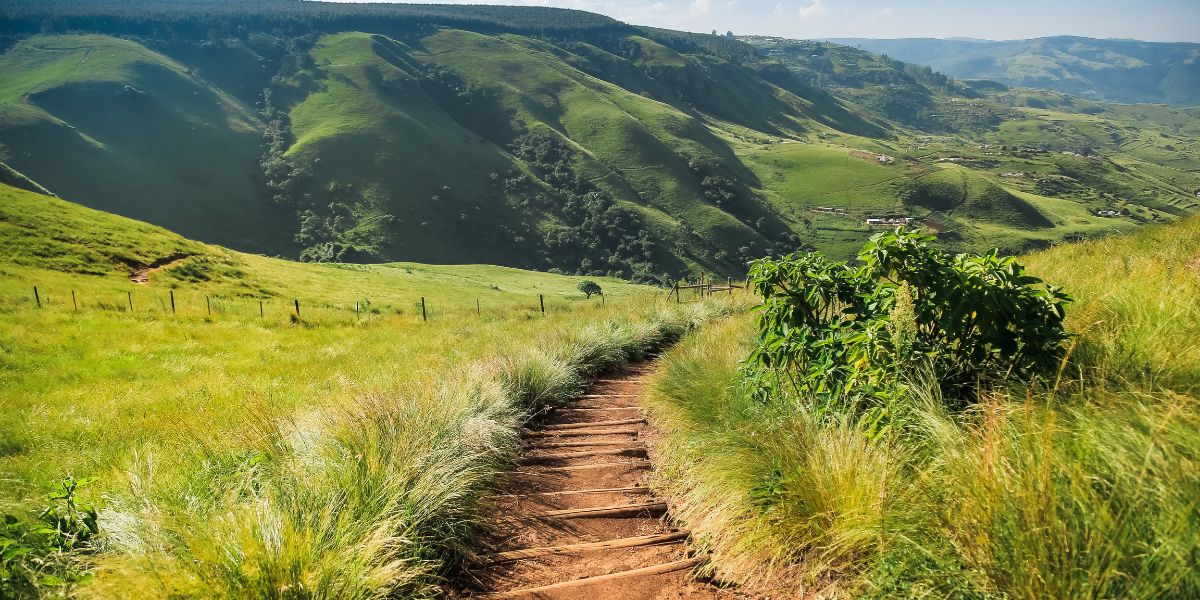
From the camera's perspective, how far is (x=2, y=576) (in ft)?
9.76

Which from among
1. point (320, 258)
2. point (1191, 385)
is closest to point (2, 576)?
point (1191, 385)

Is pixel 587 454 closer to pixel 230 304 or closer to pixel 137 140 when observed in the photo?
pixel 230 304

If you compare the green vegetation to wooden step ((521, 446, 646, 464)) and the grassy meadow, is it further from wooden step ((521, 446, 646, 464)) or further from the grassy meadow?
the grassy meadow

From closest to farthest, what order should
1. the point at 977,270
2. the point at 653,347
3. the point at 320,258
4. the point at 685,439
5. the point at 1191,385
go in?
1. the point at 1191,385
2. the point at 977,270
3. the point at 685,439
4. the point at 653,347
5. the point at 320,258

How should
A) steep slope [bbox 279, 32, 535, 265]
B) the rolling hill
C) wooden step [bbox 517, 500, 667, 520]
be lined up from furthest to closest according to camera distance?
1. steep slope [bbox 279, 32, 535, 265]
2. the rolling hill
3. wooden step [bbox 517, 500, 667, 520]

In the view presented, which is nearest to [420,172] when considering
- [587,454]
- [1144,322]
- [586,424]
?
[586,424]

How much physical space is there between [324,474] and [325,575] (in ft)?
4.21

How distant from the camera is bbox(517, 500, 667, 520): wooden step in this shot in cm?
505

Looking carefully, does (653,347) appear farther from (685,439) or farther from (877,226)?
(877,226)

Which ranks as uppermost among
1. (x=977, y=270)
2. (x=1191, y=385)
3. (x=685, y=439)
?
(x=977, y=270)

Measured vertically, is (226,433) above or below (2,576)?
below

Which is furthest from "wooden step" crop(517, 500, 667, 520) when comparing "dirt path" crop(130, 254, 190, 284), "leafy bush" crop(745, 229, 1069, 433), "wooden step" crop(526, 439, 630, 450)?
"dirt path" crop(130, 254, 190, 284)

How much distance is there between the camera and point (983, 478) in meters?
2.80

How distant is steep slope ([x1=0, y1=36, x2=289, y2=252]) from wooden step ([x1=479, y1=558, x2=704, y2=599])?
130m
